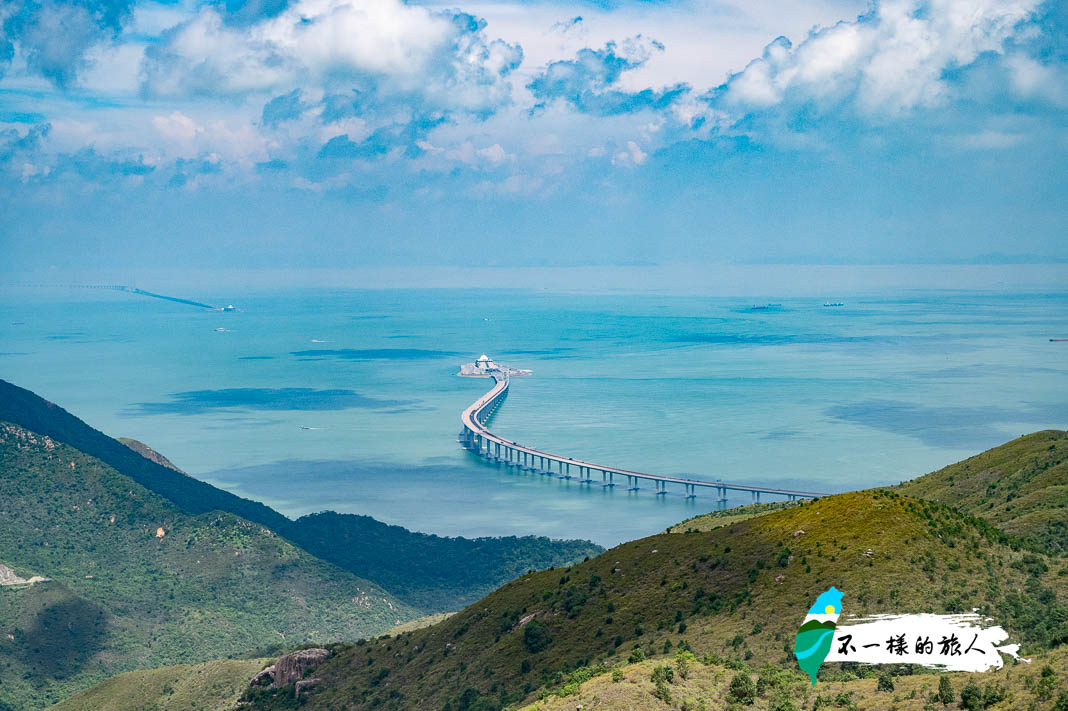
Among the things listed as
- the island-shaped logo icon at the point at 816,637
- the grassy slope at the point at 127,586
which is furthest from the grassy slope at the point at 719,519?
the grassy slope at the point at 127,586

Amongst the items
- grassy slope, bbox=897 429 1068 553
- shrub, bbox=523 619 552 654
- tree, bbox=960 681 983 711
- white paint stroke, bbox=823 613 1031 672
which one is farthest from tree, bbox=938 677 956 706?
grassy slope, bbox=897 429 1068 553

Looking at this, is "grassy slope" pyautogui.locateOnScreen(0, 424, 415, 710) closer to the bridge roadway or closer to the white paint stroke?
the bridge roadway

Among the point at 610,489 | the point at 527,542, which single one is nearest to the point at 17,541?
the point at 527,542

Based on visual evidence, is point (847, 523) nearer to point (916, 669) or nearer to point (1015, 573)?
point (1015, 573)

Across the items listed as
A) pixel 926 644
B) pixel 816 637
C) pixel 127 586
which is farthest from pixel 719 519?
pixel 127 586

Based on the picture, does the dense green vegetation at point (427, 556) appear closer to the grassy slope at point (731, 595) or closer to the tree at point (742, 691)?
the grassy slope at point (731, 595)

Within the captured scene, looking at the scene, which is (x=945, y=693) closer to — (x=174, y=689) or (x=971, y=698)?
(x=971, y=698)
